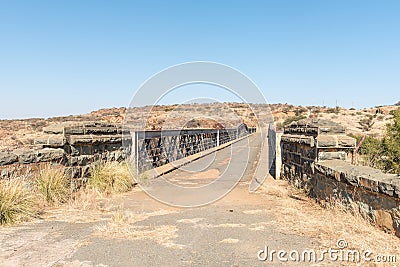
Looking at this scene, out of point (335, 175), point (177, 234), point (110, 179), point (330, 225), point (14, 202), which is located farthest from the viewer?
point (110, 179)

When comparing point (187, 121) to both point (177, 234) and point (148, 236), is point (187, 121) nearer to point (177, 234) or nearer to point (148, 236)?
point (177, 234)

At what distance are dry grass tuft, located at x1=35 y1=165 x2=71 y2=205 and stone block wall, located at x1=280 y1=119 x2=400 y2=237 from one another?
4835mm

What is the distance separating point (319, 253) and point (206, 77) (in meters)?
5.85

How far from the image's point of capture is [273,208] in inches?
257

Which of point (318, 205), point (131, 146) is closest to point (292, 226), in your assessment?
point (318, 205)

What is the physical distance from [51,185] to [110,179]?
1702mm

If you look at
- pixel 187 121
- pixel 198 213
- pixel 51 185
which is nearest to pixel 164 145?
pixel 51 185

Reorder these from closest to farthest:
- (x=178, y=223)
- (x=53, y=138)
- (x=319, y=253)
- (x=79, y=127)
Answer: (x=319, y=253)
(x=178, y=223)
(x=53, y=138)
(x=79, y=127)

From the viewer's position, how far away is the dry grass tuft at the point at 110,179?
7.72 meters

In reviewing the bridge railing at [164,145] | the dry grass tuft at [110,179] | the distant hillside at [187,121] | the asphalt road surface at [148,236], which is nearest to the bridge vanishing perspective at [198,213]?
the asphalt road surface at [148,236]

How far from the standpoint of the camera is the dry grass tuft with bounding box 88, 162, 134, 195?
7723mm

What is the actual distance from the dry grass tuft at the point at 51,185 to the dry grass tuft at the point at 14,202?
631 millimetres

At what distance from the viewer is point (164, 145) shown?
42.4 ft

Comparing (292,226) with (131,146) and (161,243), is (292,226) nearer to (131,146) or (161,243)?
(161,243)
